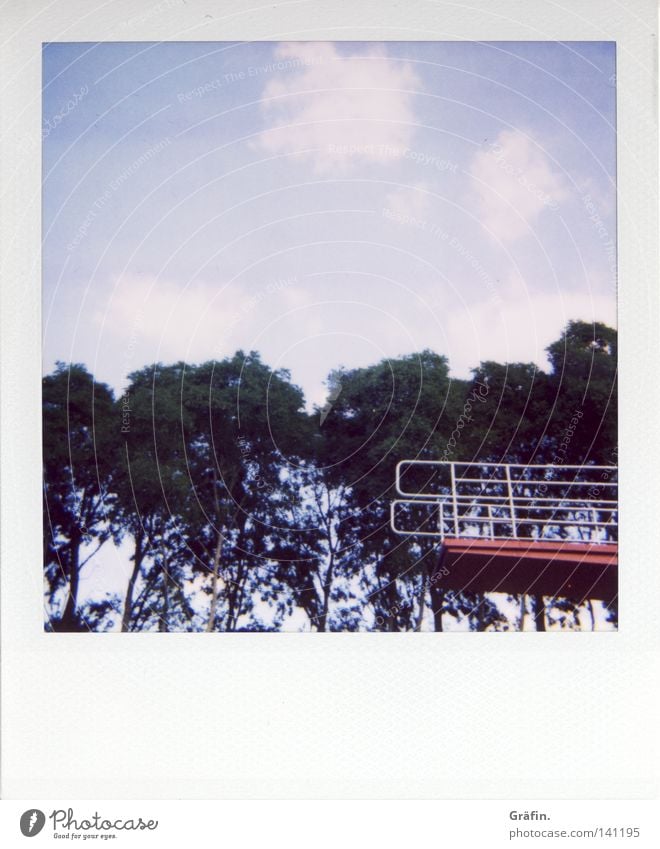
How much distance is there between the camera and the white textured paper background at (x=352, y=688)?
1.60 meters

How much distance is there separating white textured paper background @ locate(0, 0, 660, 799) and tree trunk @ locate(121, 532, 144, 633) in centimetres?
3

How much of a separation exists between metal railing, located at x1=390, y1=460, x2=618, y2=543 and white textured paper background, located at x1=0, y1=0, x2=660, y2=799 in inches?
2.2

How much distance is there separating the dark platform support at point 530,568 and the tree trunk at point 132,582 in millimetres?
622

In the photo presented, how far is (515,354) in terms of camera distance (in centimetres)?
172

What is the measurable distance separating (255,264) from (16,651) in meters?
0.93

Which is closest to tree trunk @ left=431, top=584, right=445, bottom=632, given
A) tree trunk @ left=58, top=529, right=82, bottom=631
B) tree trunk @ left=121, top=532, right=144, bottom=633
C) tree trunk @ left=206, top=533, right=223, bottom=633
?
tree trunk @ left=206, top=533, right=223, bottom=633

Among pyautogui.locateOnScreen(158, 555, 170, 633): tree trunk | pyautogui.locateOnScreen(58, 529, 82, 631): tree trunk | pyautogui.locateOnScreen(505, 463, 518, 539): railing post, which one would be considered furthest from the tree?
pyautogui.locateOnScreen(505, 463, 518, 539): railing post

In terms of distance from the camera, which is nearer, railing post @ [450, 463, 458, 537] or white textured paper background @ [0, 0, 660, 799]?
white textured paper background @ [0, 0, 660, 799]

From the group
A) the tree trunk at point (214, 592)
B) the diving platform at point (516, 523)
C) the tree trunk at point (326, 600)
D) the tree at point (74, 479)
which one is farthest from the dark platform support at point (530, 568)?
the tree at point (74, 479)

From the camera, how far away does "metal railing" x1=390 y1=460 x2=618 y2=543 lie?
1657 millimetres

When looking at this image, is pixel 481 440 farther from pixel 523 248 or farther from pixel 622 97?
pixel 622 97

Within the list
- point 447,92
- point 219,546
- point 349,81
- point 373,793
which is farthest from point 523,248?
point 373,793

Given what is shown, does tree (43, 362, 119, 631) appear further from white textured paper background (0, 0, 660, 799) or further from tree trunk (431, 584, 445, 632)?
tree trunk (431, 584, 445, 632)

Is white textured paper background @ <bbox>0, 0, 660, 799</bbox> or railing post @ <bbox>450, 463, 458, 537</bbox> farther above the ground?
railing post @ <bbox>450, 463, 458, 537</bbox>
